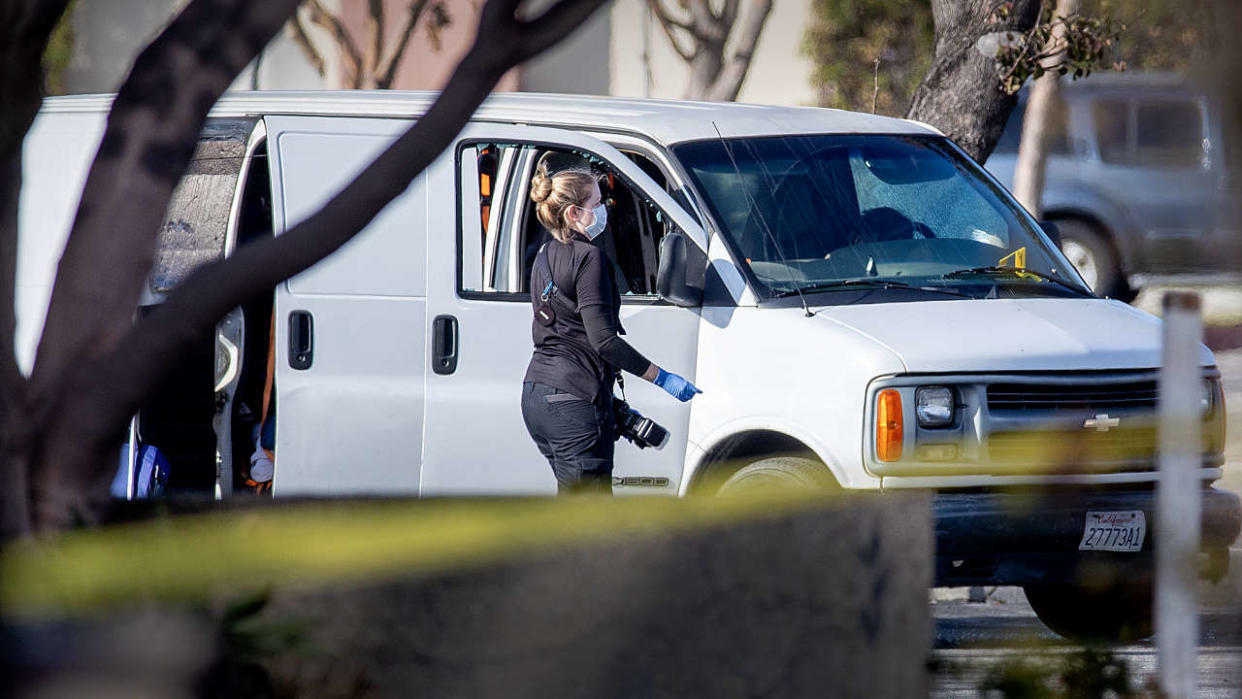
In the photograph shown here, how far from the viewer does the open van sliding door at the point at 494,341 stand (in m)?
6.62

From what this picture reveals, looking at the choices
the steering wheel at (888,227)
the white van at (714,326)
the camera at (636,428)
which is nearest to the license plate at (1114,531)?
the white van at (714,326)

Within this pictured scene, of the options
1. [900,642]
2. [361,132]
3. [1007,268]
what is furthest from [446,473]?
[900,642]

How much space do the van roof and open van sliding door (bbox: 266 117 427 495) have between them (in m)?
0.60

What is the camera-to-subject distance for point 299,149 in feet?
23.1

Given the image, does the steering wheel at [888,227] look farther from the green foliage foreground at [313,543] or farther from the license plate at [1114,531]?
A: the green foliage foreground at [313,543]

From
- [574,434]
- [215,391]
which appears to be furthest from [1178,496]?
[215,391]

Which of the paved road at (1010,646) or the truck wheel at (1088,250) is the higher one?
the truck wheel at (1088,250)

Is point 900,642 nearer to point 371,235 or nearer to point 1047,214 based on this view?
point 371,235

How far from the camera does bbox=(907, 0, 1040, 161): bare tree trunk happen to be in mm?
9492

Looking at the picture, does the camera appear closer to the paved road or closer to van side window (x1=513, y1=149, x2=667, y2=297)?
van side window (x1=513, y1=149, x2=667, y2=297)

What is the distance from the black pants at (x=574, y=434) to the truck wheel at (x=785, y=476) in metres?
0.48

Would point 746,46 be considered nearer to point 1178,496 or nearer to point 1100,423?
point 1100,423

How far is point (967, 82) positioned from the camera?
9539 millimetres

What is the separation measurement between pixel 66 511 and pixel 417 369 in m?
3.73
